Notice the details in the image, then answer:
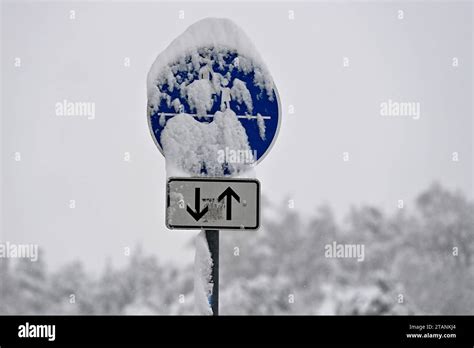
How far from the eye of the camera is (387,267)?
1609 cm

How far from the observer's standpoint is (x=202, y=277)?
9.79 feet

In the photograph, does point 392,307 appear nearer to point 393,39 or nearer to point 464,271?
point 464,271

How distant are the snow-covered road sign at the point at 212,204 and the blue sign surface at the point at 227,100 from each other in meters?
0.21

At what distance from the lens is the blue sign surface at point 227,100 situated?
10.0ft

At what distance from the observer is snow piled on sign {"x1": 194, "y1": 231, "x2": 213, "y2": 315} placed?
2959 millimetres

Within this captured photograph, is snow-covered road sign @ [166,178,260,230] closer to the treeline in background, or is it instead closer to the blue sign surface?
the blue sign surface

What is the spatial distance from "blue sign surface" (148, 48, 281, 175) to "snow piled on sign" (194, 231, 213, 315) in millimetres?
457

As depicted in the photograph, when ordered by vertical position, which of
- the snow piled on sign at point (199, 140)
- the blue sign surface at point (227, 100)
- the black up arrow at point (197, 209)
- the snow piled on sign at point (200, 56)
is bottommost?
the black up arrow at point (197, 209)

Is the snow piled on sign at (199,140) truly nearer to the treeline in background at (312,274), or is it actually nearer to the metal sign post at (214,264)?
the metal sign post at (214,264)

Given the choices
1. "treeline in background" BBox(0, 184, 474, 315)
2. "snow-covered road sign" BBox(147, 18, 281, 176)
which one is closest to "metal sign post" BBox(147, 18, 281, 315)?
"snow-covered road sign" BBox(147, 18, 281, 176)

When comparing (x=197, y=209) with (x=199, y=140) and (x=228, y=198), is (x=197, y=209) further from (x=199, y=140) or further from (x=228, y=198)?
(x=199, y=140)

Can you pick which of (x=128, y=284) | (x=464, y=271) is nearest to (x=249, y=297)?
(x=128, y=284)

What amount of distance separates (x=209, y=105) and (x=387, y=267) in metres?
13.8

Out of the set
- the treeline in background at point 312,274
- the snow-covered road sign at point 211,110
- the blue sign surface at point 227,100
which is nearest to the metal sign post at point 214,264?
the snow-covered road sign at point 211,110
